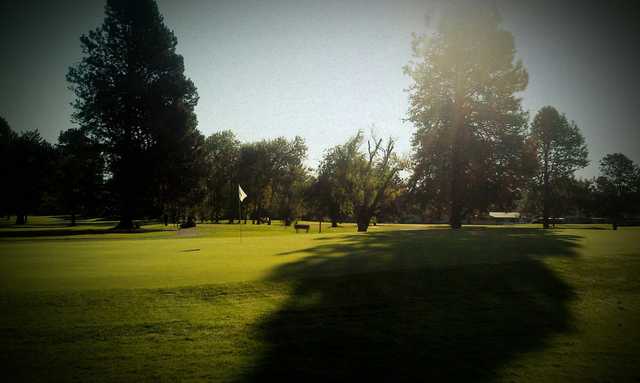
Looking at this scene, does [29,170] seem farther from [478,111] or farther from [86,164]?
[478,111]

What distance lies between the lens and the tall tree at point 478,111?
38.3 metres

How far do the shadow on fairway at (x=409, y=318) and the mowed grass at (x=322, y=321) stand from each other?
41mm

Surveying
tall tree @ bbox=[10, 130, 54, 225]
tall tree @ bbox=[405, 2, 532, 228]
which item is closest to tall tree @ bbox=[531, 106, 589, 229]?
tall tree @ bbox=[405, 2, 532, 228]

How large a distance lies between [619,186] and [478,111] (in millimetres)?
70420

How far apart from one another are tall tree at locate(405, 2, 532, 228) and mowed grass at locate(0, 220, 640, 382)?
2678cm

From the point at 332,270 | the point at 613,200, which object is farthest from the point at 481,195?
the point at 613,200

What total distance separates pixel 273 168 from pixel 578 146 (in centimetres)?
6919

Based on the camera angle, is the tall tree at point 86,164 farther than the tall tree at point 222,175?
No

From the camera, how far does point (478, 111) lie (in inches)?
1519

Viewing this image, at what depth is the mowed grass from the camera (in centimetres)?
611

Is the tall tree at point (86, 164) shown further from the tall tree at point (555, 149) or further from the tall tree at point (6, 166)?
Answer: the tall tree at point (555, 149)

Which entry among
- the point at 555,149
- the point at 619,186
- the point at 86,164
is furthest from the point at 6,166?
the point at 619,186

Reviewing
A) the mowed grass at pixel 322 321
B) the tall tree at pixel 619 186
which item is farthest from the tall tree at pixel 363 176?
the tall tree at pixel 619 186

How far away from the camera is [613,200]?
78.1 m
